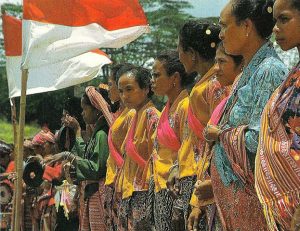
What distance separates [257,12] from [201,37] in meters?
1.22

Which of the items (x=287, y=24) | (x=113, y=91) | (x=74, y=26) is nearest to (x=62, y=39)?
(x=74, y=26)

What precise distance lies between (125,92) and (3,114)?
33.6 metres

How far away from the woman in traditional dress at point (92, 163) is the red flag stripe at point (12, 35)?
7.48 ft

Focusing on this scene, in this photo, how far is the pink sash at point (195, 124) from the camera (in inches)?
225

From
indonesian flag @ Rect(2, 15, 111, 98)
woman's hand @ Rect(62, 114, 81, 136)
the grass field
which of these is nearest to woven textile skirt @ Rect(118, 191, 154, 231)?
woman's hand @ Rect(62, 114, 81, 136)

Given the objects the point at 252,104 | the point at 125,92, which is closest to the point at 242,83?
the point at 252,104

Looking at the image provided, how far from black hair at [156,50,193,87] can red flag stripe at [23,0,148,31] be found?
5.33ft

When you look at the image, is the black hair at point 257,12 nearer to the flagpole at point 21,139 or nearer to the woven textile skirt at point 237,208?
the woven textile skirt at point 237,208

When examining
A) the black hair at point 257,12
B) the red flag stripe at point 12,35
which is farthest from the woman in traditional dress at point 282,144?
the red flag stripe at point 12,35

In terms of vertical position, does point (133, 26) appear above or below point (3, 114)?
below

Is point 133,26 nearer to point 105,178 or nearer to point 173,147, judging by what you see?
point 105,178

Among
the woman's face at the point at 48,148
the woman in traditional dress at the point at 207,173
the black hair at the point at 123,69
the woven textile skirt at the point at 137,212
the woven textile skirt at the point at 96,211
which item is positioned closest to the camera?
the woman in traditional dress at the point at 207,173

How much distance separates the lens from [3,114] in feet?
134

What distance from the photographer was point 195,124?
5.75 meters
